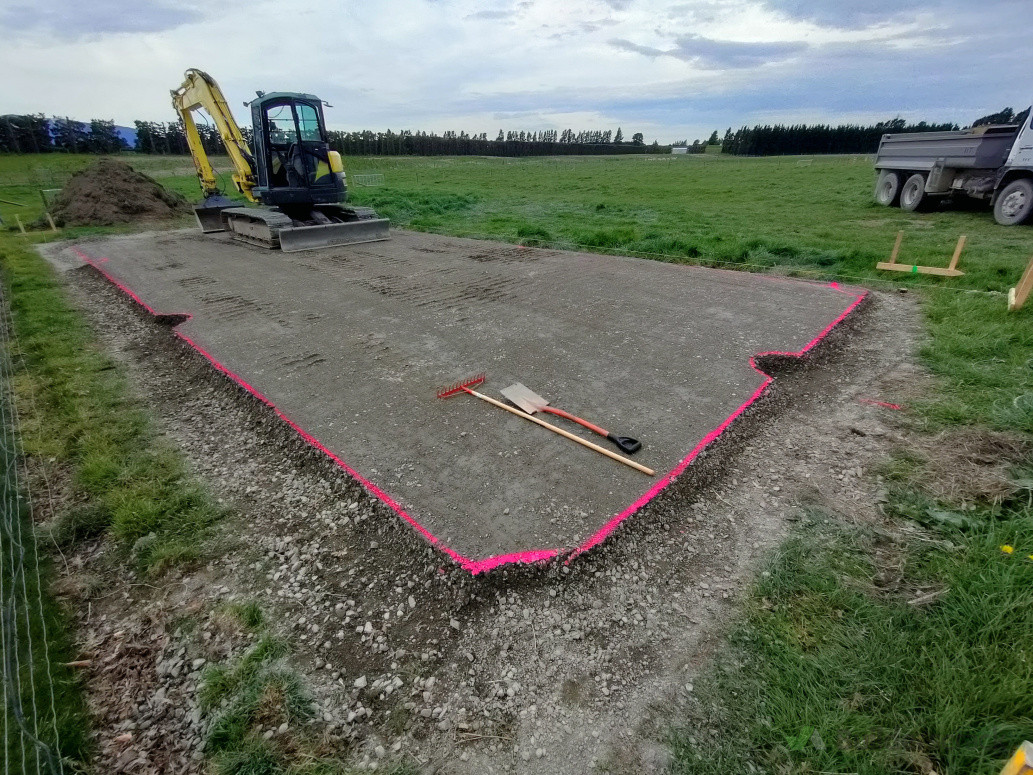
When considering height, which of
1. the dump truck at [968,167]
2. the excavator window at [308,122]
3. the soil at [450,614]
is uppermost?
the excavator window at [308,122]

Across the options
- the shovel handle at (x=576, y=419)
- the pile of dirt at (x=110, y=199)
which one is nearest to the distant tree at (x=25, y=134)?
the pile of dirt at (x=110, y=199)

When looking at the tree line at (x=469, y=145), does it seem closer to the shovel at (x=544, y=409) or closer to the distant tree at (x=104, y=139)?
the distant tree at (x=104, y=139)

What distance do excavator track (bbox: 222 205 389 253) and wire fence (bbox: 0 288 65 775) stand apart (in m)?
7.73

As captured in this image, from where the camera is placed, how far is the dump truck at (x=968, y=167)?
1067 cm

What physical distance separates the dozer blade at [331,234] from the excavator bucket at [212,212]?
11.4 ft

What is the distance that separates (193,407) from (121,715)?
306 centimetres

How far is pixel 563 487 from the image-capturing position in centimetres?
338

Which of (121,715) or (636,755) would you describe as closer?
(636,755)

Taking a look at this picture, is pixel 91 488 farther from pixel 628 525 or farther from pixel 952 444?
pixel 952 444

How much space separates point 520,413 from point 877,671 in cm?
275

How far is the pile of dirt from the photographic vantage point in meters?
14.4

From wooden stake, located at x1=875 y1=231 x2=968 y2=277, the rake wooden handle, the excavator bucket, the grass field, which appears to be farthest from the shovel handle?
the excavator bucket

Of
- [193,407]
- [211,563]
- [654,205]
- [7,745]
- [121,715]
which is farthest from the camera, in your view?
[654,205]

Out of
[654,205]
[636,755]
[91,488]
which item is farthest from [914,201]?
[91,488]
